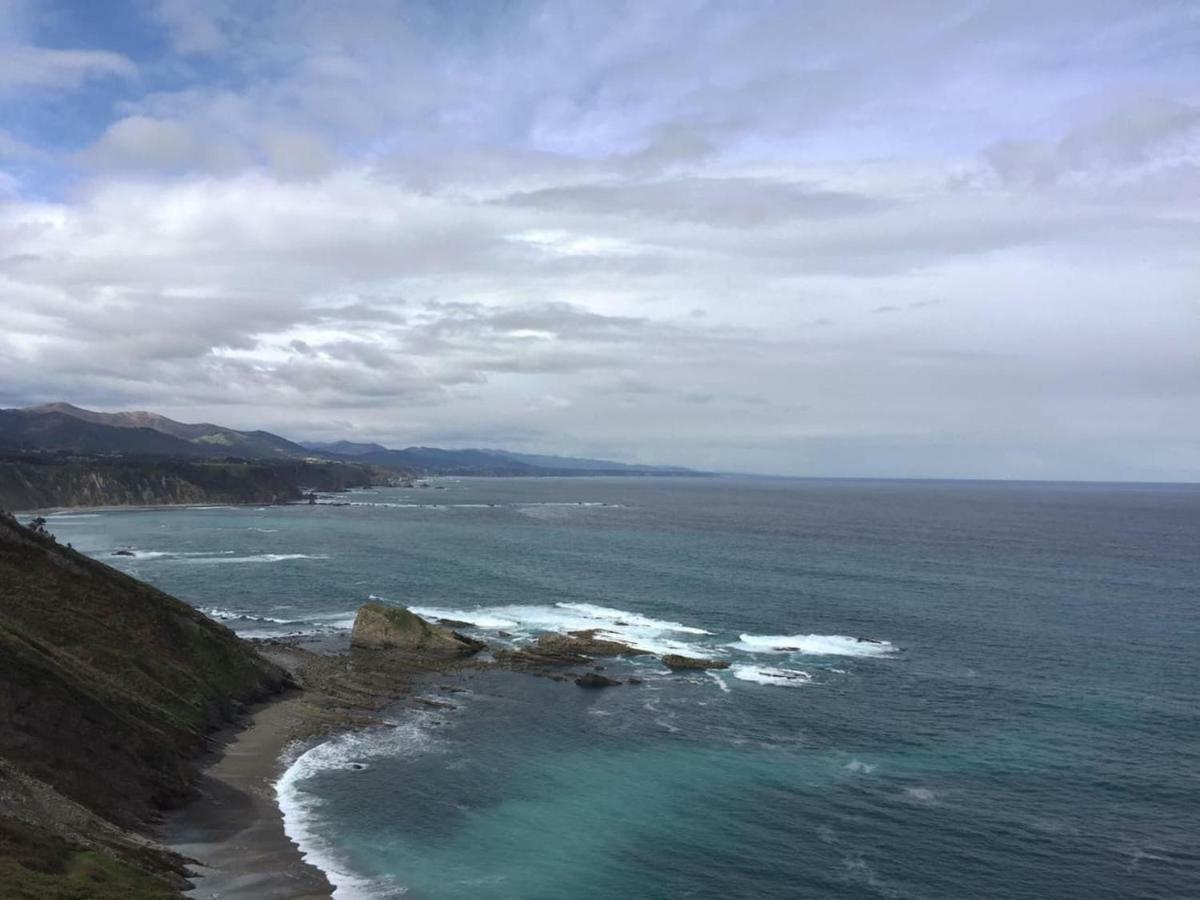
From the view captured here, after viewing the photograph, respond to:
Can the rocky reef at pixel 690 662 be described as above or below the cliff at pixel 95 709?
below

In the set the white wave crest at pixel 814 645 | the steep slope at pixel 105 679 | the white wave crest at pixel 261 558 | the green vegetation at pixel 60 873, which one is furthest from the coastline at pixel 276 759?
the white wave crest at pixel 261 558

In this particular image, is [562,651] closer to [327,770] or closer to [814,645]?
[814,645]

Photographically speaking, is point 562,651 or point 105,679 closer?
point 105,679

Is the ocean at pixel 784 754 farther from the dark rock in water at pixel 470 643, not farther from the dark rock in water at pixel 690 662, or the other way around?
the dark rock in water at pixel 470 643

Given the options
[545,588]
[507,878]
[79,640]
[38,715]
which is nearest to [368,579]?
[545,588]

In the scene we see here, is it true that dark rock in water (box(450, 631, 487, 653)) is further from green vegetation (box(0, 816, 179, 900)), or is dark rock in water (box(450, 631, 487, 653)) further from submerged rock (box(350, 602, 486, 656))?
green vegetation (box(0, 816, 179, 900))

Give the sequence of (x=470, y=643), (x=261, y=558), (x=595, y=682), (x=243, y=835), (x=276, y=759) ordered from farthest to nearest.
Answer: (x=261, y=558) → (x=470, y=643) → (x=595, y=682) → (x=276, y=759) → (x=243, y=835)

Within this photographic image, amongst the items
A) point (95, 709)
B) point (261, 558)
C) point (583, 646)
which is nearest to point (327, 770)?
point (95, 709)
